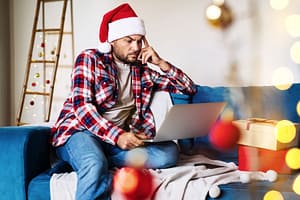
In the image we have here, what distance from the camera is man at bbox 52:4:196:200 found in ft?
5.29

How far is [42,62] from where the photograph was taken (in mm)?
3057

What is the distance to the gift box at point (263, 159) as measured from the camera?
63.3 inches

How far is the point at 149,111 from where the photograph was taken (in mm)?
1921

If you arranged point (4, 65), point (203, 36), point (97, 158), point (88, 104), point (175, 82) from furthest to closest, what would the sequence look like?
point (4, 65) → point (203, 36) → point (175, 82) → point (88, 104) → point (97, 158)

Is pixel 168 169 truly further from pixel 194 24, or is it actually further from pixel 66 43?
pixel 66 43

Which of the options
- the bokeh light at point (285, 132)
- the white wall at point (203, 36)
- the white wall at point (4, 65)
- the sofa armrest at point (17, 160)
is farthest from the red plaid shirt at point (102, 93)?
the white wall at point (4, 65)

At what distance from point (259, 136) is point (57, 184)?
0.76 metres

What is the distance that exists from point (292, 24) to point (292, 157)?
2.95 feet

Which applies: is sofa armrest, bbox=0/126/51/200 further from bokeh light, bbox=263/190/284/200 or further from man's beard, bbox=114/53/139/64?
bokeh light, bbox=263/190/284/200

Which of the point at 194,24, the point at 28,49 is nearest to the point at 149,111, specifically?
the point at 194,24

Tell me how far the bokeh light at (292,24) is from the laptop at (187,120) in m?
0.76

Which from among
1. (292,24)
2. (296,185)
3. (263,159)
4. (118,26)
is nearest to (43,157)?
(118,26)

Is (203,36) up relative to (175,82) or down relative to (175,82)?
up

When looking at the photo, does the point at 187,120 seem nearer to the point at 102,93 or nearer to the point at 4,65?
the point at 102,93
